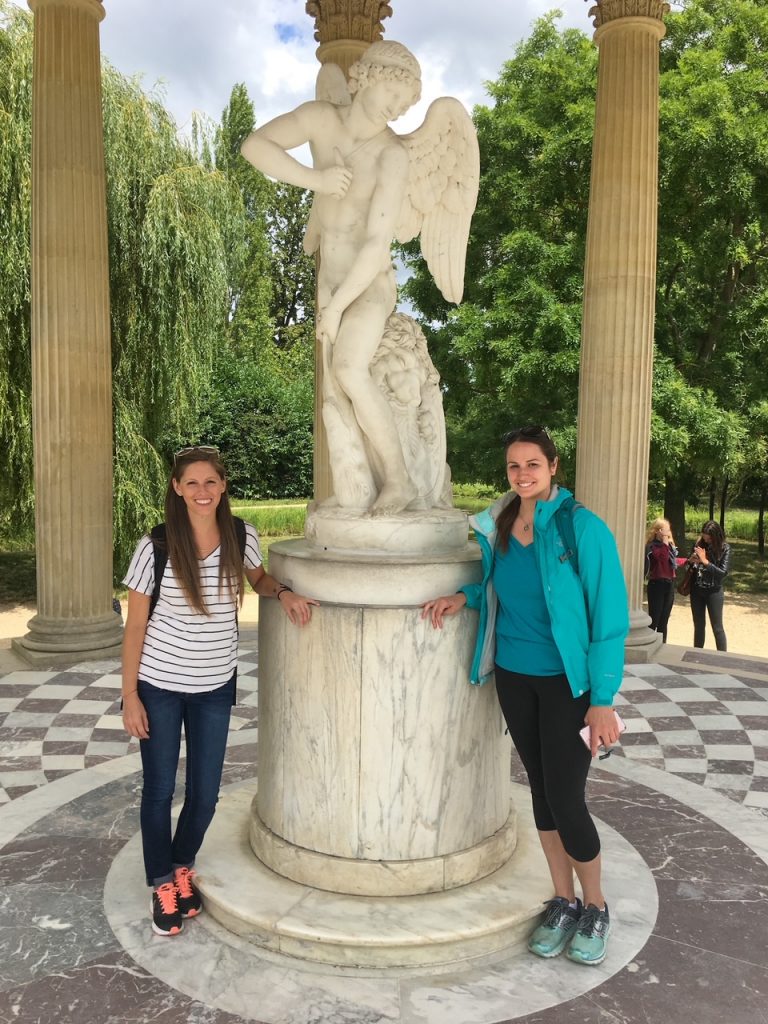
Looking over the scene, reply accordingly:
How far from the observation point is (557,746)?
285cm

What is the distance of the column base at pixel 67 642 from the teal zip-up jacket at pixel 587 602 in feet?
18.5

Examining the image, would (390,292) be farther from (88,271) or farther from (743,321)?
(743,321)

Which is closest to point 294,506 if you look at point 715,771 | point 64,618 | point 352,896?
point 64,618

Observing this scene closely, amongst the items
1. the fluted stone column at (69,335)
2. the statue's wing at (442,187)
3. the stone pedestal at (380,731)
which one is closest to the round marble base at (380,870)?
the stone pedestal at (380,731)

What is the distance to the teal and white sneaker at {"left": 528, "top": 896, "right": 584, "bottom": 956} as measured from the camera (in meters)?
3.09

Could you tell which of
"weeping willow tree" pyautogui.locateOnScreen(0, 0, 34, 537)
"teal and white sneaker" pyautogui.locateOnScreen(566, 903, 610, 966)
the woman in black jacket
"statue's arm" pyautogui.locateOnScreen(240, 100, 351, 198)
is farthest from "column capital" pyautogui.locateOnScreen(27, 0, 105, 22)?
"teal and white sneaker" pyautogui.locateOnScreen(566, 903, 610, 966)

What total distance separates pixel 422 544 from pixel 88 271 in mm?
5285

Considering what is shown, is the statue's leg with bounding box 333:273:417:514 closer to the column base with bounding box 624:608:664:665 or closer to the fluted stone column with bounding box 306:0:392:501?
the fluted stone column with bounding box 306:0:392:501

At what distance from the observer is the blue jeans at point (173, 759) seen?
9.84ft

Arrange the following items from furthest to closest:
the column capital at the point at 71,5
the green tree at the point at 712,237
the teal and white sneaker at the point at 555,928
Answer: the green tree at the point at 712,237, the column capital at the point at 71,5, the teal and white sneaker at the point at 555,928

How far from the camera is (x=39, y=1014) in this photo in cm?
274

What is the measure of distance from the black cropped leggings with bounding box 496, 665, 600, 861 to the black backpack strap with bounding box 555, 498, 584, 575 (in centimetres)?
39

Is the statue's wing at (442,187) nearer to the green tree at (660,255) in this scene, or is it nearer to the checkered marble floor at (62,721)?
the checkered marble floor at (62,721)

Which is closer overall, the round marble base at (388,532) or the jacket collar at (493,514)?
the jacket collar at (493,514)
